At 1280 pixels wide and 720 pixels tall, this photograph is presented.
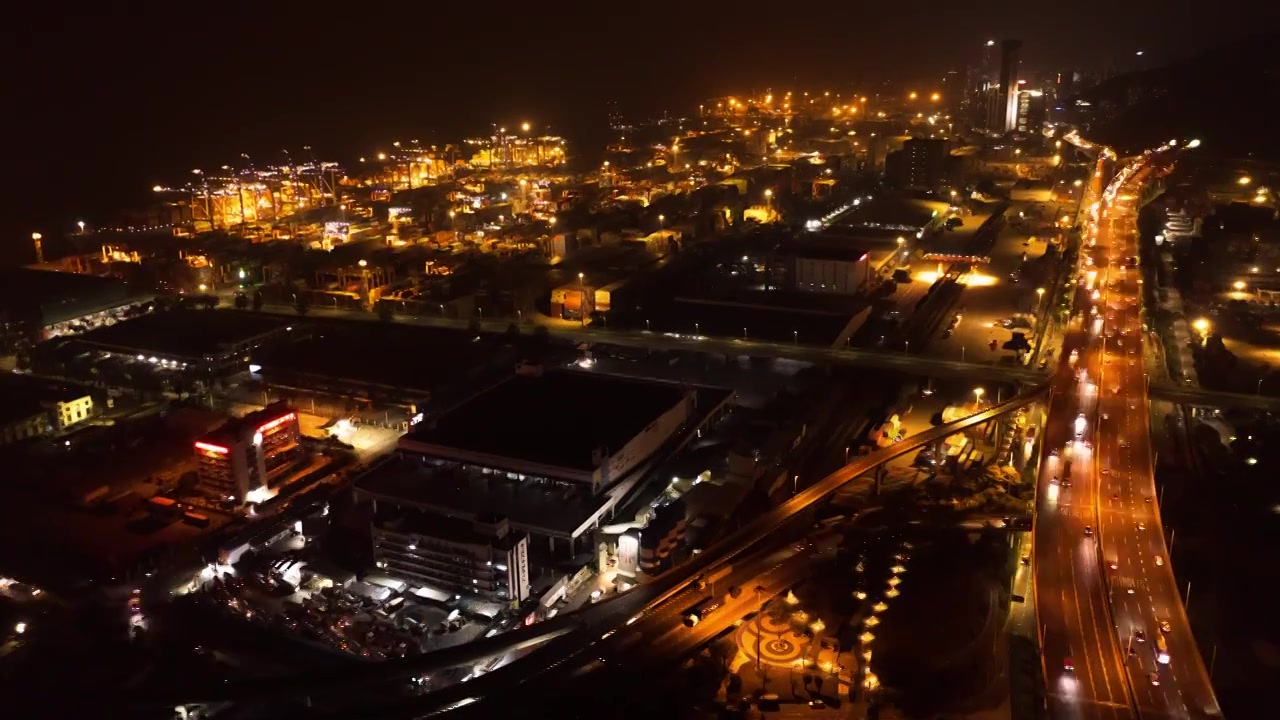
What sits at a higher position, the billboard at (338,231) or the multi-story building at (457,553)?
the billboard at (338,231)

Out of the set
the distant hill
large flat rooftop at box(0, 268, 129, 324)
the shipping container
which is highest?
the distant hill

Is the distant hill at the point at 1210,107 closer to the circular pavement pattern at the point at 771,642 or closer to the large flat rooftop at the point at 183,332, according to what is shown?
the circular pavement pattern at the point at 771,642

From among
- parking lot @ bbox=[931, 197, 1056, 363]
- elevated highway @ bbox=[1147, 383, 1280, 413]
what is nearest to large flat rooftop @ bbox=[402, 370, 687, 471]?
parking lot @ bbox=[931, 197, 1056, 363]

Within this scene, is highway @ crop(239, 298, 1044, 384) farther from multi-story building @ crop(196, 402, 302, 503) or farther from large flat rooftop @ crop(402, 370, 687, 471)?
multi-story building @ crop(196, 402, 302, 503)

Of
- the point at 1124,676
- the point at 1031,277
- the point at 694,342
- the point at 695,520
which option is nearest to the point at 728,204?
the point at 1031,277

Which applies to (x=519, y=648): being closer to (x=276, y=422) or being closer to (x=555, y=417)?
(x=555, y=417)

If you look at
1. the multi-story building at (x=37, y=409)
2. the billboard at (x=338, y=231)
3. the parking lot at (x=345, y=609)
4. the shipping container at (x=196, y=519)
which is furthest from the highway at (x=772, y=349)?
the billboard at (x=338, y=231)
